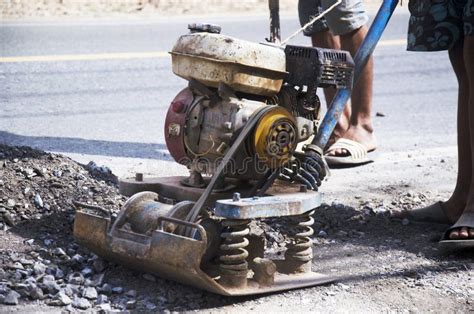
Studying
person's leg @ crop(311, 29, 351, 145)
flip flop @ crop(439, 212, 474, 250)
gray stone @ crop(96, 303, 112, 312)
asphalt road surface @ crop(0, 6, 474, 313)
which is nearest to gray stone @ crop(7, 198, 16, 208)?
asphalt road surface @ crop(0, 6, 474, 313)

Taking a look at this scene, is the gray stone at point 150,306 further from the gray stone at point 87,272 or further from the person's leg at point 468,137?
the person's leg at point 468,137

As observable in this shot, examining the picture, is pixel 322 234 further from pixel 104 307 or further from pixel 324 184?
pixel 104 307

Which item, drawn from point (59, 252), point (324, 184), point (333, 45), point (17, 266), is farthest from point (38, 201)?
point (333, 45)

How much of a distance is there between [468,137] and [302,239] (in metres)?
1.23

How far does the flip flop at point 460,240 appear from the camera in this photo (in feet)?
14.5

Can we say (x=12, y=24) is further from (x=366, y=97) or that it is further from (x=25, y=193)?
(x=25, y=193)

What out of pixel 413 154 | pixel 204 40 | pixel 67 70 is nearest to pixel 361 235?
pixel 204 40

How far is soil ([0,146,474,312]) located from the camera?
12.6 ft

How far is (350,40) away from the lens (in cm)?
621

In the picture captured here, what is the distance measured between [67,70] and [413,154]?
376 cm

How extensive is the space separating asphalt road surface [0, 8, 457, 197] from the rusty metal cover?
1.80 m

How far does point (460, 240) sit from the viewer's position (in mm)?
4445

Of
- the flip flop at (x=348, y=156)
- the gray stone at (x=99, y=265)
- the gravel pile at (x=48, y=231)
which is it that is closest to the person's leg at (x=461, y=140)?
the flip flop at (x=348, y=156)

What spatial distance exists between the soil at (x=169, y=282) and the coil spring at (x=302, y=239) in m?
0.15
